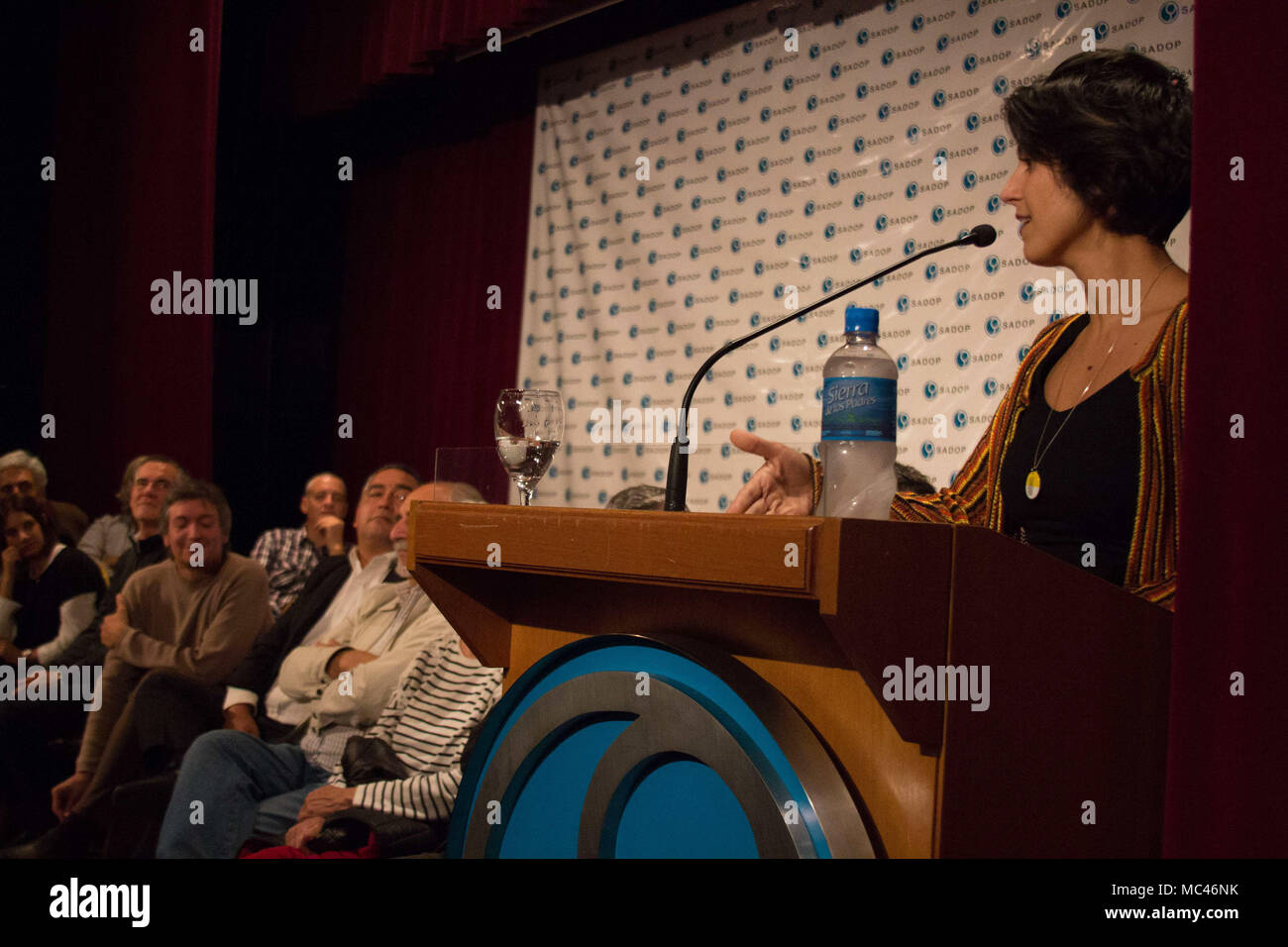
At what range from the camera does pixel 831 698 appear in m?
0.91

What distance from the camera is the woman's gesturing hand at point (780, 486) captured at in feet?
3.80

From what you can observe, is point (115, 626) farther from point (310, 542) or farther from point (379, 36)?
point (379, 36)

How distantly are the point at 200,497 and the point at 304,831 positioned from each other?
4.95 feet

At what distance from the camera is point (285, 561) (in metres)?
4.69

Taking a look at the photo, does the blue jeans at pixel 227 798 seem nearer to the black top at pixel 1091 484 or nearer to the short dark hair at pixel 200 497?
the short dark hair at pixel 200 497

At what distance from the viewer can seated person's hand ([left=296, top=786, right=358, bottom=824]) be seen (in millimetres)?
2291

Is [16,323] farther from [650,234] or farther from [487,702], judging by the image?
[487,702]

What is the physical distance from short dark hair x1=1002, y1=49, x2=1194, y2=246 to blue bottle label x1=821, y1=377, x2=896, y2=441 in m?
0.49

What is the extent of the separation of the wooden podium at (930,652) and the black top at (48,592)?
319cm

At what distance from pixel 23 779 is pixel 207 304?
2.40m
